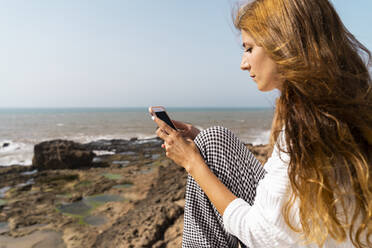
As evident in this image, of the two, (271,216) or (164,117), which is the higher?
(164,117)

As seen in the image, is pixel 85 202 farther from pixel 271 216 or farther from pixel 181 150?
pixel 271 216

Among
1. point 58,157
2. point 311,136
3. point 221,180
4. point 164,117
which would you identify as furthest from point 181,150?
point 58,157

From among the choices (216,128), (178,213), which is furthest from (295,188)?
(178,213)

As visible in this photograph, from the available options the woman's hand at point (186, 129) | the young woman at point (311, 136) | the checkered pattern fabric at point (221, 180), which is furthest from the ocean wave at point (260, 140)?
the young woman at point (311, 136)

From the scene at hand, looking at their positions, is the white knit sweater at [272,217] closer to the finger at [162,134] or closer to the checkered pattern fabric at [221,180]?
the checkered pattern fabric at [221,180]

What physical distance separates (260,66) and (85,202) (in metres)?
4.08

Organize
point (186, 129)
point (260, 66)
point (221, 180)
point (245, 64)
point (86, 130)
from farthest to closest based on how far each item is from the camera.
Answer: point (86, 130) → point (186, 129) → point (221, 180) → point (245, 64) → point (260, 66)

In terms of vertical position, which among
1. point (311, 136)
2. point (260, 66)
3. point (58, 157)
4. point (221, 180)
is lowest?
point (58, 157)

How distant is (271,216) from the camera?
1.00m

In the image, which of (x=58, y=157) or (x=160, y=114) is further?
(x=58, y=157)

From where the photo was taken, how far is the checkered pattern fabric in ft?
4.96

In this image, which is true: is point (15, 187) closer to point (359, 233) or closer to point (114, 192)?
point (114, 192)

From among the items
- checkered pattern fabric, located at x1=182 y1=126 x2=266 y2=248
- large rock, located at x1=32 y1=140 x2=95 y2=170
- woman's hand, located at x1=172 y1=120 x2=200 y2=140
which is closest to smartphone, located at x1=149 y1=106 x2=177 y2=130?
woman's hand, located at x1=172 y1=120 x2=200 y2=140

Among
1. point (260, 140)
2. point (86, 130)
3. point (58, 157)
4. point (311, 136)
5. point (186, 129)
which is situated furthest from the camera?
point (86, 130)
